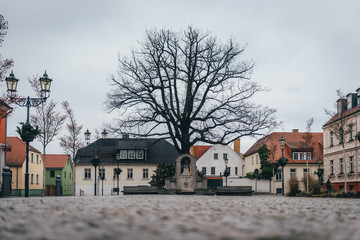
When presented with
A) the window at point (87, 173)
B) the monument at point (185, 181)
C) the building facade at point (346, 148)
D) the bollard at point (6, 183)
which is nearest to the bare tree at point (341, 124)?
the building facade at point (346, 148)

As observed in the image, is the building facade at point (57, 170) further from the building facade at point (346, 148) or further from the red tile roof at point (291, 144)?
the building facade at point (346, 148)

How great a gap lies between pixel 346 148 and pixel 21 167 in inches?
1446

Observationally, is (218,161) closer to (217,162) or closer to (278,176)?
(217,162)

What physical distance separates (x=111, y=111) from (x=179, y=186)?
7259mm

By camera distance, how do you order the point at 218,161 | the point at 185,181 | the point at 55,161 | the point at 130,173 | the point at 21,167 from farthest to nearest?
the point at 55,161, the point at 218,161, the point at 130,173, the point at 21,167, the point at 185,181

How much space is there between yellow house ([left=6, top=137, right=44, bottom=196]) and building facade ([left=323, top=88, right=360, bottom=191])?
33.9 m

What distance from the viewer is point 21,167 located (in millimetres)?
53375

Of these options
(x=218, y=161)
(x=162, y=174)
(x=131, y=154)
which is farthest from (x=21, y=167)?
(x=218, y=161)

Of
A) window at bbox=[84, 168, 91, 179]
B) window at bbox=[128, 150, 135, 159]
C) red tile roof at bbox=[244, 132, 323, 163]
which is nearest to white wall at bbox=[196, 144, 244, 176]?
red tile roof at bbox=[244, 132, 323, 163]

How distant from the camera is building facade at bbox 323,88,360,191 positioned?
131 feet

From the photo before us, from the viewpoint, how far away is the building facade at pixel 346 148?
3994 cm

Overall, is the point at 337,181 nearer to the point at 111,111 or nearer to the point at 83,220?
the point at 111,111

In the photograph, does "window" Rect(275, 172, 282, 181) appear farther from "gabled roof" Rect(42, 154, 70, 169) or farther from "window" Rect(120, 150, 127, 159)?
"gabled roof" Rect(42, 154, 70, 169)

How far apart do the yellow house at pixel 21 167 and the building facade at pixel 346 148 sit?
33870 mm
